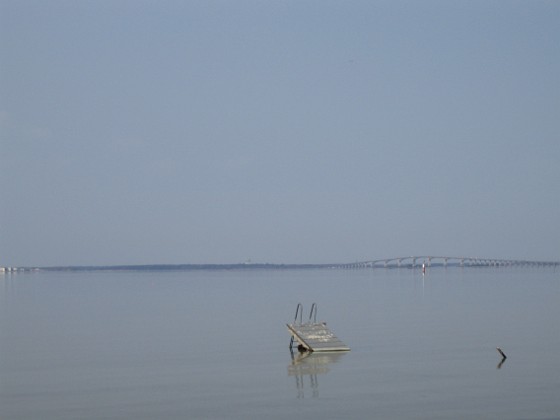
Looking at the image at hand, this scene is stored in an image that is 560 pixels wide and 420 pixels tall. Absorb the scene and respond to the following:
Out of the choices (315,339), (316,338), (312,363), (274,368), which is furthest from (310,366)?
(316,338)

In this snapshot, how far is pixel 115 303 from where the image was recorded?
65.6 m

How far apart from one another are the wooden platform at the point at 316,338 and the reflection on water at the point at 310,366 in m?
0.51

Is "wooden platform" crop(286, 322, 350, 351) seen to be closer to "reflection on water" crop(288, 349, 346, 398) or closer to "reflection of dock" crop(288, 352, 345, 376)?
"reflection on water" crop(288, 349, 346, 398)

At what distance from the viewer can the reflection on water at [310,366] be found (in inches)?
936

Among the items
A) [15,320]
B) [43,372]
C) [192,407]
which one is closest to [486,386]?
[192,407]

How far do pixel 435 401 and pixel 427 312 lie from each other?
2870 centimetres

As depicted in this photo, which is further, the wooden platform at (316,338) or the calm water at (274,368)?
the wooden platform at (316,338)

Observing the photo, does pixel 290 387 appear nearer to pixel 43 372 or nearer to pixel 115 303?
pixel 43 372

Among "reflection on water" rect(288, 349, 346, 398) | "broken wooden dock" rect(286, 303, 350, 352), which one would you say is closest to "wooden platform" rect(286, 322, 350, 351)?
"broken wooden dock" rect(286, 303, 350, 352)

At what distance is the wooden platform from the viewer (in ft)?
104

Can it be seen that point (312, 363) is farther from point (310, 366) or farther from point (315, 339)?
point (315, 339)

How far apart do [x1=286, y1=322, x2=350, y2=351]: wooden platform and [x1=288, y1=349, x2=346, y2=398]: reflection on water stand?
1.69 feet

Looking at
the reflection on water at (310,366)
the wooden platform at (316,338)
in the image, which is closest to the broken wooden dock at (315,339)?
the wooden platform at (316,338)

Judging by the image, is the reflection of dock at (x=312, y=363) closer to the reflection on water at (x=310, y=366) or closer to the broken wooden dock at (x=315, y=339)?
the reflection on water at (x=310, y=366)
